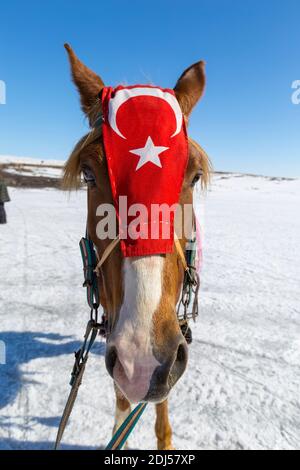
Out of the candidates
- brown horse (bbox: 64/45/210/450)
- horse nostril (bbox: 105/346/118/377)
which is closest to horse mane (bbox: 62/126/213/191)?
brown horse (bbox: 64/45/210/450)

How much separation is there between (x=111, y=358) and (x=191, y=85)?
2.26 m

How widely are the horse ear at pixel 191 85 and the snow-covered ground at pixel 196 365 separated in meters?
2.95

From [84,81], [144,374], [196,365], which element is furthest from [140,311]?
[196,365]

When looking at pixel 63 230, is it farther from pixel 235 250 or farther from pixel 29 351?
pixel 29 351

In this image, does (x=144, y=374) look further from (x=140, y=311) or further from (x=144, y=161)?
(x=144, y=161)

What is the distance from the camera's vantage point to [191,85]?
2518 millimetres

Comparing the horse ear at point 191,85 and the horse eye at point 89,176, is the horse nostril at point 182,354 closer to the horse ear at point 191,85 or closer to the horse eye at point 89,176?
the horse eye at point 89,176

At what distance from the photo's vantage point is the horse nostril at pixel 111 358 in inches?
58.3

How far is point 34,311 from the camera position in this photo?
525 centimetres

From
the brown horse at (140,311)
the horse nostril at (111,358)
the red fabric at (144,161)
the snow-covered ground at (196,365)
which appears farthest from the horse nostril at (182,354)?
the snow-covered ground at (196,365)

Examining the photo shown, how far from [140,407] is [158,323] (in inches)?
33.8

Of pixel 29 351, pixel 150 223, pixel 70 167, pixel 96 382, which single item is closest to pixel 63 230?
pixel 29 351

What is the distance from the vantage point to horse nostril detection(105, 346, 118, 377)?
1481mm
